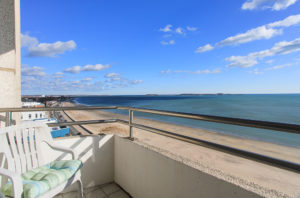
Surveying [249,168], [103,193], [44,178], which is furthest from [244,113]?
[44,178]

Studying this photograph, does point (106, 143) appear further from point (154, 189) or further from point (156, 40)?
point (156, 40)

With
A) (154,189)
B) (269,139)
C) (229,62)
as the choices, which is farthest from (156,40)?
(229,62)

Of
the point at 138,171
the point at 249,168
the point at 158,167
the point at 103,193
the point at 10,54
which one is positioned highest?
the point at 10,54

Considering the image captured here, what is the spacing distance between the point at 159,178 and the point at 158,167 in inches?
4.0

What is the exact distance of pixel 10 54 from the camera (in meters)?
2.16

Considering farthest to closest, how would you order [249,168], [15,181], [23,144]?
[249,168], [23,144], [15,181]

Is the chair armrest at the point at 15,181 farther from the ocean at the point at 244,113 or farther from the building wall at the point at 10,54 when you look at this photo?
the ocean at the point at 244,113

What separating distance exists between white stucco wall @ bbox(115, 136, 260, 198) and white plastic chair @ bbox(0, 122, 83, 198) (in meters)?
0.63

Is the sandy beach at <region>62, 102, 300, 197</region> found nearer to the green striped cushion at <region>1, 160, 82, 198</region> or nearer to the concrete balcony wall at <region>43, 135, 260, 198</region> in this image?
the concrete balcony wall at <region>43, 135, 260, 198</region>

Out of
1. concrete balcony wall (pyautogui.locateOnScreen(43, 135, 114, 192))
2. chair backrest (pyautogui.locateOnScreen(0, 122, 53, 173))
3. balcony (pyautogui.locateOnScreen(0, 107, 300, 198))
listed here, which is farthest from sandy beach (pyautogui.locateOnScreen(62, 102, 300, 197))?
chair backrest (pyautogui.locateOnScreen(0, 122, 53, 173))

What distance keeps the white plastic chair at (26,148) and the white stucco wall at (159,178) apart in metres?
0.63

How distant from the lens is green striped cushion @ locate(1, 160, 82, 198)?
1019mm

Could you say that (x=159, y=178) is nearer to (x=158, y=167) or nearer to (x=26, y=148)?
(x=158, y=167)

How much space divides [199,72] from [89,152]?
1562 inches
